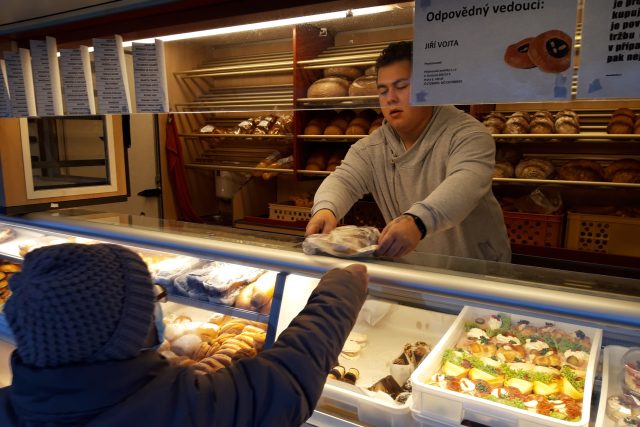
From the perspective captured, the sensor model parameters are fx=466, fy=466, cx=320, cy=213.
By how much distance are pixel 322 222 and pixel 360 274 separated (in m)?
0.59

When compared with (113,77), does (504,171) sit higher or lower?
lower

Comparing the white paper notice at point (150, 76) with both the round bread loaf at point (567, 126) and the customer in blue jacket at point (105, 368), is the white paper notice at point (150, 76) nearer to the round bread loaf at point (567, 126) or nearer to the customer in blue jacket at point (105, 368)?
the customer in blue jacket at point (105, 368)

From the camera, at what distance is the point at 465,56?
1096mm

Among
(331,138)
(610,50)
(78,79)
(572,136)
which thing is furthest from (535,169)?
(78,79)

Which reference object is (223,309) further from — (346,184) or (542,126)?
(542,126)

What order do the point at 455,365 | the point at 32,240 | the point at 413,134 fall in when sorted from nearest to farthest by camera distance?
the point at 455,365 → the point at 413,134 → the point at 32,240

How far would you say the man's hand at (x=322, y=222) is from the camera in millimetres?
1739

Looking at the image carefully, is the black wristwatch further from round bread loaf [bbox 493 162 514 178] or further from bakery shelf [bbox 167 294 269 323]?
round bread loaf [bbox 493 162 514 178]

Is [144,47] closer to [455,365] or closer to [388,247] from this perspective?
[388,247]

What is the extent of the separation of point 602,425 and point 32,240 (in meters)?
2.44

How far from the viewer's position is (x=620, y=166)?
3.21 m

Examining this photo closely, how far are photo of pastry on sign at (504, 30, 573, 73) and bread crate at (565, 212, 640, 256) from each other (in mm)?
2672

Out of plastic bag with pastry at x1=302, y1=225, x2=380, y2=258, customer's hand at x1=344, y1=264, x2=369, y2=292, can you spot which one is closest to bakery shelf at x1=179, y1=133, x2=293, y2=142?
plastic bag with pastry at x1=302, y1=225, x2=380, y2=258

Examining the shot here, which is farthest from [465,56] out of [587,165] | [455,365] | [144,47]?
[587,165]
